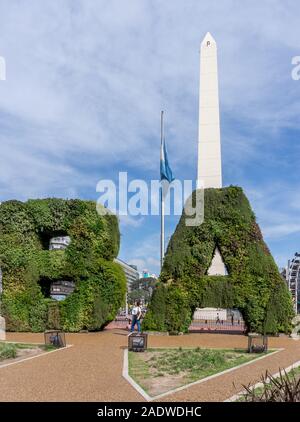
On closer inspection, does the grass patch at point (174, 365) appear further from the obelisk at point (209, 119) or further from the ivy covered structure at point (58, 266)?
the obelisk at point (209, 119)

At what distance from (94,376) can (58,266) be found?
12.9 m

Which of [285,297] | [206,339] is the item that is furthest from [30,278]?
[285,297]

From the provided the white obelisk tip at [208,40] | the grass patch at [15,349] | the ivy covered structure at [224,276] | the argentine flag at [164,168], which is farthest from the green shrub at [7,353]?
the white obelisk tip at [208,40]

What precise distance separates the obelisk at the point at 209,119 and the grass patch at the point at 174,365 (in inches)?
959

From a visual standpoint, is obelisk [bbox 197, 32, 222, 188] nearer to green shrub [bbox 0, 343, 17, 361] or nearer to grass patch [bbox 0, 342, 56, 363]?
grass patch [bbox 0, 342, 56, 363]

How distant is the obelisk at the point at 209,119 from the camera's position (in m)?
38.7

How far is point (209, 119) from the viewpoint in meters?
39.1

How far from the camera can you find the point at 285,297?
67.9 feet

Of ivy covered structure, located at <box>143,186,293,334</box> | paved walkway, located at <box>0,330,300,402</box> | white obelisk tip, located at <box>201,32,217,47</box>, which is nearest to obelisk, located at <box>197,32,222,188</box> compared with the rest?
white obelisk tip, located at <box>201,32,217,47</box>

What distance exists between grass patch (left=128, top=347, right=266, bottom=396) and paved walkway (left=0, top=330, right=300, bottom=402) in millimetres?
446

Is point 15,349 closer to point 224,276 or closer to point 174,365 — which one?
point 174,365

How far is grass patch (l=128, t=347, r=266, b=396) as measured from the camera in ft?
33.9

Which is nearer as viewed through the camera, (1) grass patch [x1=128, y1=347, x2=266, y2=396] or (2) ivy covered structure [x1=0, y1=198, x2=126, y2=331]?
(1) grass patch [x1=128, y1=347, x2=266, y2=396]
